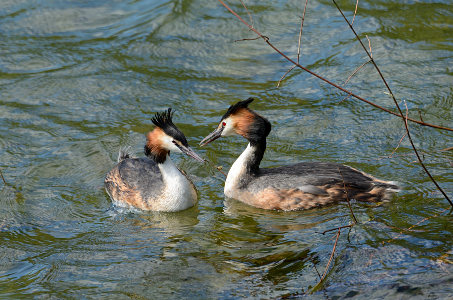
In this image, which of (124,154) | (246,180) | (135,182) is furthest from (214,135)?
(124,154)

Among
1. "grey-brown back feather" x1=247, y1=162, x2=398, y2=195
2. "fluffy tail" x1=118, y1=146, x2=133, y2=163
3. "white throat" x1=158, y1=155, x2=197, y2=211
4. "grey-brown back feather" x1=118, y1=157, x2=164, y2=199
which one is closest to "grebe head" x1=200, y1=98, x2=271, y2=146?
"grey-brown back feather" x1=247, y1=162, x2=398, y2=195

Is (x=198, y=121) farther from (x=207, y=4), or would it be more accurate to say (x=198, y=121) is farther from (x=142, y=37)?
(x=207, y=4)

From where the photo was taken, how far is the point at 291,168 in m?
7.73

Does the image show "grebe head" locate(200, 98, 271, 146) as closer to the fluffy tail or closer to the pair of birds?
the pair of birds

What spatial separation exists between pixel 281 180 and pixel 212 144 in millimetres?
1716

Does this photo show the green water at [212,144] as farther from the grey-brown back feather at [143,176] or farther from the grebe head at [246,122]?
the grebe head at [246,122]

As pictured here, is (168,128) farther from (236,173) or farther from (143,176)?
A: (236,173)

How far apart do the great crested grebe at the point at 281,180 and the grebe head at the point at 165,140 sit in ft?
2.06

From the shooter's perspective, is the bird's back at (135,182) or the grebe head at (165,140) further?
the bird's back at (135,182)

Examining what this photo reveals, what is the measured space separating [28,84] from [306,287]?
6884 millimetres

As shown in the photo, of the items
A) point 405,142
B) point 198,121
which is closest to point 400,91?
point 405,142

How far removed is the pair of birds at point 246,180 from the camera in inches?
292

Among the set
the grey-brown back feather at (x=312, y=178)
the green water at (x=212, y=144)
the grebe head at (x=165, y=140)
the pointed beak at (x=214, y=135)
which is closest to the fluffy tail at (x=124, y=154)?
the green water at (x=212, y=144)

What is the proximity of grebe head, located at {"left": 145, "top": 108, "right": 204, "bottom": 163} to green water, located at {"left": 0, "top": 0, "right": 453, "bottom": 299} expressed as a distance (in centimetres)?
72
